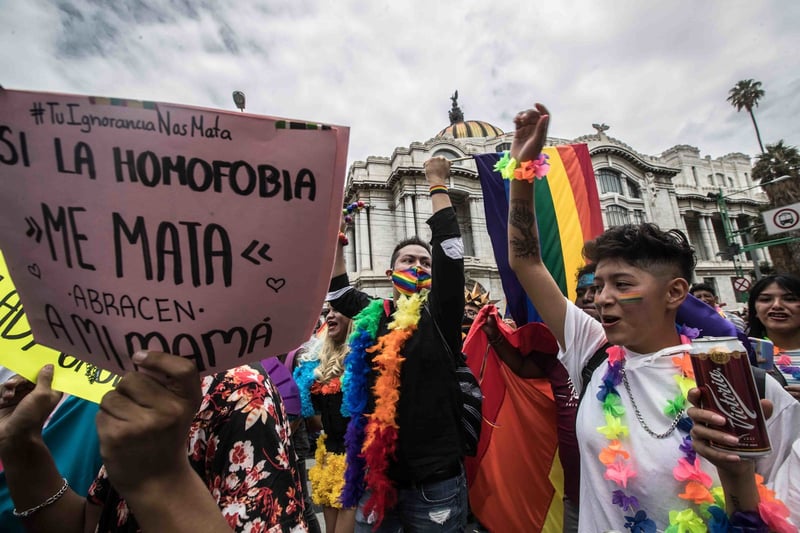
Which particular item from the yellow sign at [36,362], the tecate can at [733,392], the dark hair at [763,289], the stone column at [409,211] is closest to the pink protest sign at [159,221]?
the yellow sign at [36,362]

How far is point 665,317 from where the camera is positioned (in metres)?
1.67

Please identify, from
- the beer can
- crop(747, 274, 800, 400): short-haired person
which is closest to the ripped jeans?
the beer can

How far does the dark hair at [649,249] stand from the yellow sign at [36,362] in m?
1.90

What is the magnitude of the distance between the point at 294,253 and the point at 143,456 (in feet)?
1.54

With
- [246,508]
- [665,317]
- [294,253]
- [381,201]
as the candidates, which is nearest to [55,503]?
[246,508]

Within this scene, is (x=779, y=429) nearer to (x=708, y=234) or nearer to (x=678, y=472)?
(x=678, y=472)

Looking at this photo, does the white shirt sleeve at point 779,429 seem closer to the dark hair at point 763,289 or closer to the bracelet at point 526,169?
the bracelet at point 526,169

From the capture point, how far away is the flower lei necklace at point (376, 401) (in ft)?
7.29

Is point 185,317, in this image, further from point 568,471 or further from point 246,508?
point 568,471

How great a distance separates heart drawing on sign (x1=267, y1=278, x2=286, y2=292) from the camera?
863mm

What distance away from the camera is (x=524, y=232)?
1994mm

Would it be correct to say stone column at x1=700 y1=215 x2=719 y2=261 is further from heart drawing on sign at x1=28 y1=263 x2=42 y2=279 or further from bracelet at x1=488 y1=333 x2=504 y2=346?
heart drawing on sign at x1=28 y1=263 x2=42 y2=279

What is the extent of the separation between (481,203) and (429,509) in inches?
941

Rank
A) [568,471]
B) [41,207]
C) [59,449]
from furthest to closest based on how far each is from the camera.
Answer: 1. [568,471]
2. [59,449]
3. [41,207]
